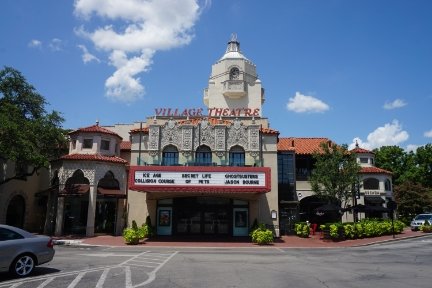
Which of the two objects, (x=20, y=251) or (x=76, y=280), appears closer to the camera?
(x=76, y=280)

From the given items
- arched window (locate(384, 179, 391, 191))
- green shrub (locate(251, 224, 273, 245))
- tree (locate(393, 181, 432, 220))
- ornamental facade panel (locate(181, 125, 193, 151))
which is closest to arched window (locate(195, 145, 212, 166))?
ornamental facade panel (locate(181, 125, 193, 151))

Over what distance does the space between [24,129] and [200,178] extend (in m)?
13.1

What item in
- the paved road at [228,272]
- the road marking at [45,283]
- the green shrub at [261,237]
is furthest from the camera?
the green shrub at [261,237]

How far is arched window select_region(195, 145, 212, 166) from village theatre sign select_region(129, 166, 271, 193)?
12.3ft

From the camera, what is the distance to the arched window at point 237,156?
103ft

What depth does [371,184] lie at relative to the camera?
40.5m

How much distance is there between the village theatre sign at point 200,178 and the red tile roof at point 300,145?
8.95 m

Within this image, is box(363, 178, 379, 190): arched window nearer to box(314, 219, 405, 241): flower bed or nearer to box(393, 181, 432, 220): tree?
box(314, 219, 405, 241): flower bed

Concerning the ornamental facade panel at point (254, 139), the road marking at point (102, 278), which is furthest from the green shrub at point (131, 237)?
the ornamental facade panel at point (254, 139)

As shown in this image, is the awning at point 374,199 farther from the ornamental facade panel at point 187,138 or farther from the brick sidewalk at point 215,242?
the ornamental facade panel at point 187,138

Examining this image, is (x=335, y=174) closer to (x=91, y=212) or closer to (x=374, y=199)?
(x=374, y=199)

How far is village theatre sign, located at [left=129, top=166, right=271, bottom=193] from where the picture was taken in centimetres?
2755

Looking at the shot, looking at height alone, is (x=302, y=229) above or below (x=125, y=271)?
above

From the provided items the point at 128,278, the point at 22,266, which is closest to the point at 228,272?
the point at 128,278
